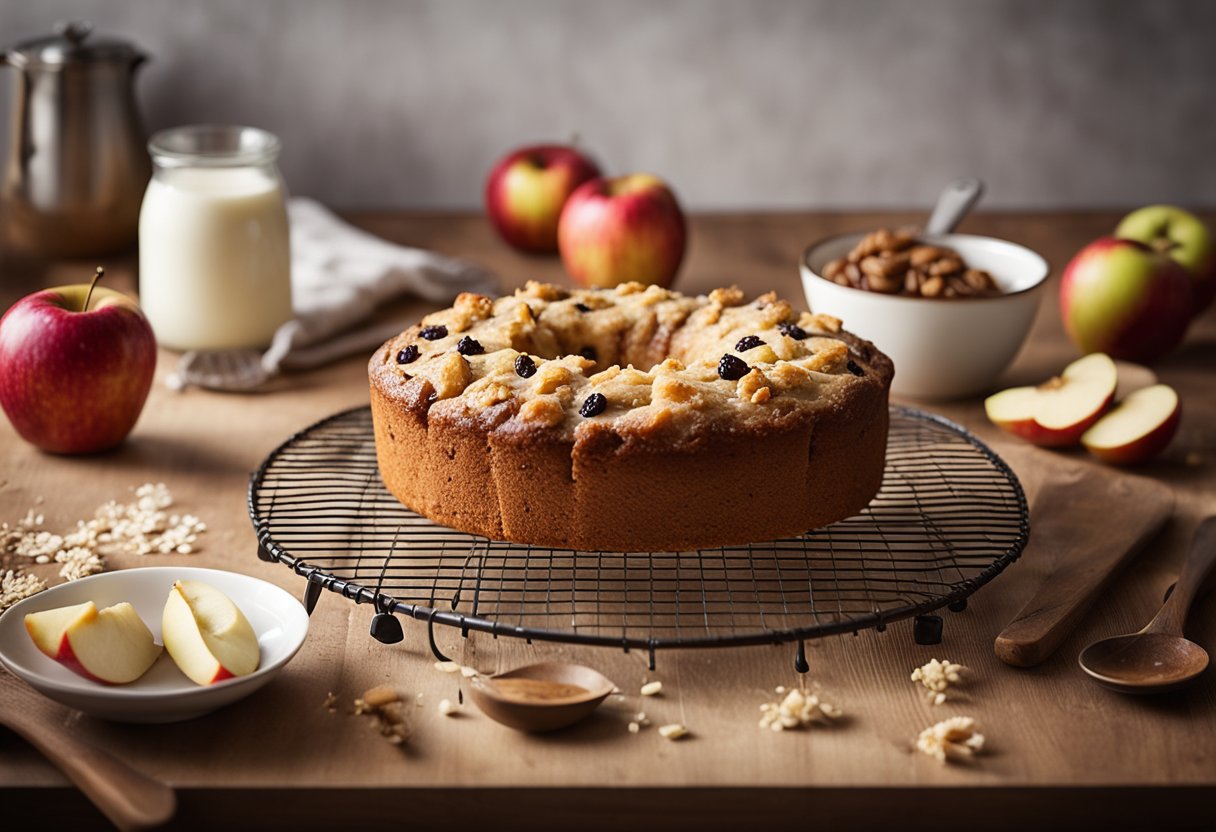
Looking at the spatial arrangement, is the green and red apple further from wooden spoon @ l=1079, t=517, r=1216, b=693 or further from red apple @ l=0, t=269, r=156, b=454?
wooden spoon @ l=1079, t=517, r=1216, b=693

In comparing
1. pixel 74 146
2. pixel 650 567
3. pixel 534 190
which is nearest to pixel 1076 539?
pixel 650 567

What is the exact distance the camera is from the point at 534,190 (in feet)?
11.9

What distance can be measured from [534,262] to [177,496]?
153 cm

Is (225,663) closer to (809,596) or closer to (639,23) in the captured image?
(809,596)

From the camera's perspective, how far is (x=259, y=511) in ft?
6.85

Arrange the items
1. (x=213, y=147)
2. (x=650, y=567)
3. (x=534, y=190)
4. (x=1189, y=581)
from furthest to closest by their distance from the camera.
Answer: (x=534, y=190) < (x=213, y=147) < (x=1189, y=581) < (x=650, y=567)

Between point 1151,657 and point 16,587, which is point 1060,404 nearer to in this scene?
point 1151,657

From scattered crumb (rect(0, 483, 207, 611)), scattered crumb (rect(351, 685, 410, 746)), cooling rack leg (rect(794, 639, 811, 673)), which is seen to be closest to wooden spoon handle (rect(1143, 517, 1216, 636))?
cooling rack leg (rect(794, 639, 811, 673))

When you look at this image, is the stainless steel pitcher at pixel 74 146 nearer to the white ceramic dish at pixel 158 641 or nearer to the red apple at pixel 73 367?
the red apple at pixel 73 367

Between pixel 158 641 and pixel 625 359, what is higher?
pixel 625 359

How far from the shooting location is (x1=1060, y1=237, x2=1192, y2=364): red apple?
9.58ft

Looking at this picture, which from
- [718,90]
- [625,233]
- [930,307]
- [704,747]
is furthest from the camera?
[718,90]

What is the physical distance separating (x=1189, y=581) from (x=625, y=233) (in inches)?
66.5

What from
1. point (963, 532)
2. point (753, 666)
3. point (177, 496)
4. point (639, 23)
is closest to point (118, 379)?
point (177, 496)
